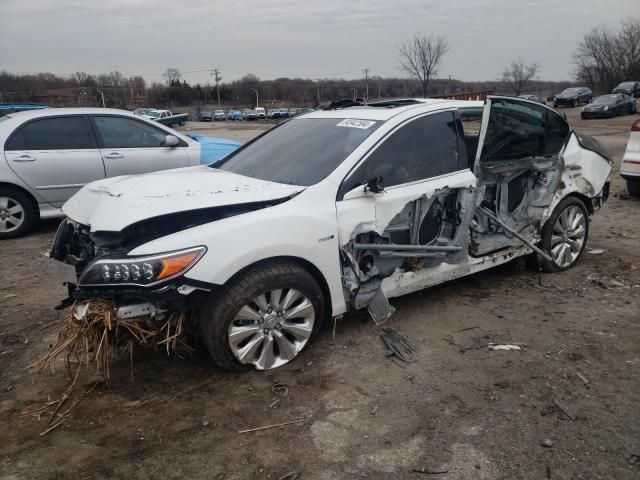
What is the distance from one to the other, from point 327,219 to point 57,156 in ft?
15.8

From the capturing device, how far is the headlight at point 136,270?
2779 millimetres

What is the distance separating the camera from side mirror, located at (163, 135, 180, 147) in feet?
22.4

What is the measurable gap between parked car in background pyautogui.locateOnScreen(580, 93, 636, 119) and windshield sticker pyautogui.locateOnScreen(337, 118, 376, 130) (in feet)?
92.8

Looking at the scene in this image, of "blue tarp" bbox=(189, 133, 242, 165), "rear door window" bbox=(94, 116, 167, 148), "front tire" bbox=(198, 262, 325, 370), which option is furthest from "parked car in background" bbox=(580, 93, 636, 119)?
"front tire" bbox=(198, 262, 325, 370)

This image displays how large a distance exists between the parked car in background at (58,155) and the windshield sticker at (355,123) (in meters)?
3.61

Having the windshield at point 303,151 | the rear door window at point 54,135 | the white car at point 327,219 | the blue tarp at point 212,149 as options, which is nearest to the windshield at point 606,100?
the blue tarp at point 212,149

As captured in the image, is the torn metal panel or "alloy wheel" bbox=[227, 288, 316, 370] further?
the torn metal panel

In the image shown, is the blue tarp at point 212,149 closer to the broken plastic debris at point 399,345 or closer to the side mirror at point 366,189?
the side mirror at point 366,189

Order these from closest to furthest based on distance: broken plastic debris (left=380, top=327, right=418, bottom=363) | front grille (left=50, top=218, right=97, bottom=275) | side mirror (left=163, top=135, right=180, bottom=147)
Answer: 1. front grille (left=50, top=218, right=97, bottom=275)
2. broken plastic debris (left=380, top=327, right=418, bottom=363)
3. side mirror (left=163, top=135, right=180, bottom=147)

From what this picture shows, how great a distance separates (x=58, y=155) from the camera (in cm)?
657

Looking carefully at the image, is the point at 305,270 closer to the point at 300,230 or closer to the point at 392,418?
the point at 300,230

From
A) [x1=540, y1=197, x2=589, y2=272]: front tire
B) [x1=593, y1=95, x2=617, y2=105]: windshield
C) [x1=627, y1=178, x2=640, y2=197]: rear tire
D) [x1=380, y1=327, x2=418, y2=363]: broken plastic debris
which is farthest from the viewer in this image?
[x1=593, y1=95, x2=617, y2=105]: windshield

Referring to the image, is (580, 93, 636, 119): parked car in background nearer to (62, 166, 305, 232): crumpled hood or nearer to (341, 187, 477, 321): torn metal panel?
(341, 187, 477, 321): torn metal panel

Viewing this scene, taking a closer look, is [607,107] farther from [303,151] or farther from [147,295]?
[147,295]
